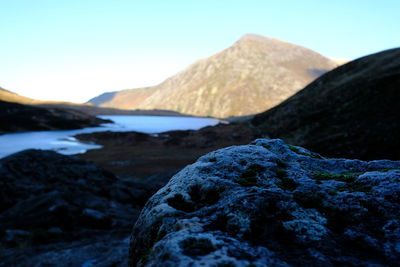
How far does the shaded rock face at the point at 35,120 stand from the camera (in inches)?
3191

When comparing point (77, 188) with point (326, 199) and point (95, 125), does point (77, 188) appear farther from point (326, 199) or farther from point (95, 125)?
point (95, 125)

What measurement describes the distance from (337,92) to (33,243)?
3750 centimetres

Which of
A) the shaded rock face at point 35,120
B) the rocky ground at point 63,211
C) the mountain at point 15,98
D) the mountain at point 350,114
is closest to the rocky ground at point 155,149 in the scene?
the rocky ground at point 63,211

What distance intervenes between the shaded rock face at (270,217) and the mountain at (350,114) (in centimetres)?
1788

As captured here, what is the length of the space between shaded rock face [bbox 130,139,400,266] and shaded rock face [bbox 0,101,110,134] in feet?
280

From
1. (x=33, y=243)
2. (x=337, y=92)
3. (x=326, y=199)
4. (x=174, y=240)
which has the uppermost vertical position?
(x=337, y=92)

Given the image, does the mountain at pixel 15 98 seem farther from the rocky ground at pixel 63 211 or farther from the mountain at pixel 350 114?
the rocky ground at pixel 63 211

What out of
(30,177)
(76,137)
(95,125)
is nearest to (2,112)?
(95,125)

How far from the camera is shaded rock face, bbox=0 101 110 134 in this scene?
266 feet

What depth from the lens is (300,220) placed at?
4.11 meters

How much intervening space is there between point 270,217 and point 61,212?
1419 cm

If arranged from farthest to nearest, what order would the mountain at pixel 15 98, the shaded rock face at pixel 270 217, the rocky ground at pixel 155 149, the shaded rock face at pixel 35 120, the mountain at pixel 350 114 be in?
the mountain at pixel 15 98 → the shaded rock face at pixel 35 120 → the rocky ground at pixel 155 149 → the mountain at pixel 350 114 → the shaded rock face at pixel 270 217

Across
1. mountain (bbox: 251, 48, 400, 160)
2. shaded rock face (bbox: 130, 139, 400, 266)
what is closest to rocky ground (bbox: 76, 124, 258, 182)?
mountain (bbox: 251, 48, 400, 160)

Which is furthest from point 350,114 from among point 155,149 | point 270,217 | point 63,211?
point 155,149
